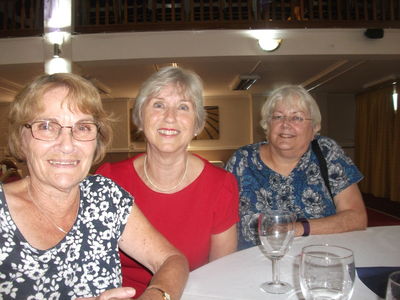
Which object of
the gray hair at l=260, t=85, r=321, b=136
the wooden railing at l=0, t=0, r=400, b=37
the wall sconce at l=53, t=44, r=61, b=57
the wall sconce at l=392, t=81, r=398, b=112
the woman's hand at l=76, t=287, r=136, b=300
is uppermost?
the wooden railing at l=0, t=0, r=400, b=37

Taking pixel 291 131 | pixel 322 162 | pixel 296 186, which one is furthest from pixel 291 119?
pixel 296 186

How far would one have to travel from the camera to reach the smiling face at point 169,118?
1.80 meters

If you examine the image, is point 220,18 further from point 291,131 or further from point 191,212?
point 191,212

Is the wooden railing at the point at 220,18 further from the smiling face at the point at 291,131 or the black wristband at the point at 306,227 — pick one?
the black wristband at the point at 306,227

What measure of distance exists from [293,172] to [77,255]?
5.04 ft

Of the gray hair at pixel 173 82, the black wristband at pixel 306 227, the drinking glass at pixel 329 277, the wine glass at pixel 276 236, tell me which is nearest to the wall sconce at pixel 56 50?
the gray hair at pixel 173 82

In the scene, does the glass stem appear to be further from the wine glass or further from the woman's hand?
the woman's hand

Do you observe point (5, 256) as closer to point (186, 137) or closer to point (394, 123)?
point (186, 137)

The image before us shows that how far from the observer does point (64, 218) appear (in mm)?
1285

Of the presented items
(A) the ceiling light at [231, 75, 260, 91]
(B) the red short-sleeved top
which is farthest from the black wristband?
(A) the ceiling light at [231, 75, 260, 91]

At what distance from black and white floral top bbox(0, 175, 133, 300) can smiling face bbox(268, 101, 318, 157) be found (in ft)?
4.01

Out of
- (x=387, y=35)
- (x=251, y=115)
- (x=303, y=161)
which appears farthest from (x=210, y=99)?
(x=303, y=161)

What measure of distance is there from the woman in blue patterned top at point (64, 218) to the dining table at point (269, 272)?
0.09m

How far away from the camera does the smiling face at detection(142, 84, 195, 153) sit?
1801 mm
